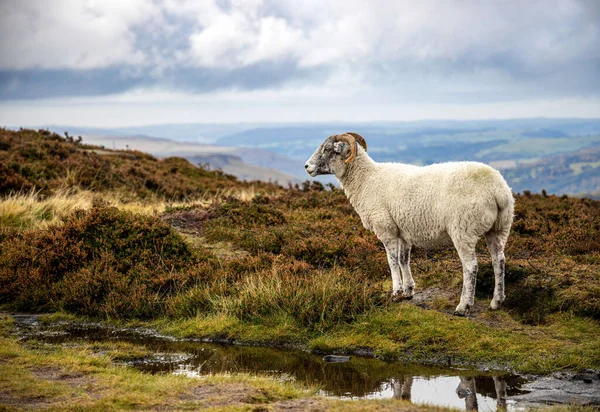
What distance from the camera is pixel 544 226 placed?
1920 centimetres

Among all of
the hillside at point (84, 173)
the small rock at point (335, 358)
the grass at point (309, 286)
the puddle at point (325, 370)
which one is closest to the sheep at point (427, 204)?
the grass at point (309, 286)

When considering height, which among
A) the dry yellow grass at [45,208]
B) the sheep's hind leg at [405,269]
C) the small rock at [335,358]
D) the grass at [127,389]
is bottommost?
the small rock at [335,358]

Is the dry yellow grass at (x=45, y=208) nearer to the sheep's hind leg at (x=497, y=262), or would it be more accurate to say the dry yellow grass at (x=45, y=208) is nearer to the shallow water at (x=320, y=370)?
the shallow water at (x=320, y=370)

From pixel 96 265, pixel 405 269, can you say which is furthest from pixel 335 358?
pixel 96 265

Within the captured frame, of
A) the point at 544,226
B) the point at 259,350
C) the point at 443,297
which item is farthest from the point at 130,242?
the point at 544,226

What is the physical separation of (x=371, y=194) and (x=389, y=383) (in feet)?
15.8

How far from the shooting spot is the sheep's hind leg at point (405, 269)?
13.4 meters

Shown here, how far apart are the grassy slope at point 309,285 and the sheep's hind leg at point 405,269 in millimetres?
371

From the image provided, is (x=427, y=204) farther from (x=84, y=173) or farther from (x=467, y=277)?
(x=84, y=173)

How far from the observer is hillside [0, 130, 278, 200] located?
25.2 m

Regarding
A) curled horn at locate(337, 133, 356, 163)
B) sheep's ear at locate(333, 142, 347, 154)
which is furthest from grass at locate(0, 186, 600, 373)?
sheep's ear at locate(333, 142, 347, 154)

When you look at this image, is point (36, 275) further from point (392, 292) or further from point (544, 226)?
point (544, 226)

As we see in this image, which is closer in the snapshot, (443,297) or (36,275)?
(443,297)

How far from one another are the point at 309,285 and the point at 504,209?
4.32 m
